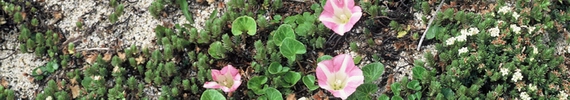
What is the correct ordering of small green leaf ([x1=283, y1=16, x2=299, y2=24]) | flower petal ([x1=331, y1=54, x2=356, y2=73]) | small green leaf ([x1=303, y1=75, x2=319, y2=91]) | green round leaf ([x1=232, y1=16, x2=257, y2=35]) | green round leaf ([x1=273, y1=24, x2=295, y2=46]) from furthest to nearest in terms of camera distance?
1. small green leaf ([x1=283, y1=16, x2=299, y2=24])
2. green round leaf ([x1=232, y1=16, x2=257, y2=35])
3. green round leaf ([x1=273, y1=24, x2=295, y2=46])
4. small green leaf ([x1=303, y1=75, x2=319, y2=91])
5. flower petal ([x1=331, y1=54, x2=356, y2=73])

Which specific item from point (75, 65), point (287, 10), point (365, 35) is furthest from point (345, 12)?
point (75, 65)

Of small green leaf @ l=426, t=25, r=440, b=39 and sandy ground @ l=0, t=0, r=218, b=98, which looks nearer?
small green leaf @ l=426, t=25, r=440, b=39

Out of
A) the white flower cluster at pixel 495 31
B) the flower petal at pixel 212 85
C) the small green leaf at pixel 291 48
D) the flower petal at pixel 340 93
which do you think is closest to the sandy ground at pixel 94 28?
the flower petal at pixel 212 85

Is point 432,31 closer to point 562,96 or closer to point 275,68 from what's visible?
point 562,96

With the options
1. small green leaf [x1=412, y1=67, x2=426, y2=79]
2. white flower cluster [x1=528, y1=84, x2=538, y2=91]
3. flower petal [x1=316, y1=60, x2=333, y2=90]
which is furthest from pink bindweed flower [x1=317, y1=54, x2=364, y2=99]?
white flower cluster [x1=528, y1=84, x2=538, y2=91]

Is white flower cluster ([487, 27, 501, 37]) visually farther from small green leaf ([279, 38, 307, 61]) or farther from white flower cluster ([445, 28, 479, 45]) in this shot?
small green leaf ([279, 38, 307, 61])

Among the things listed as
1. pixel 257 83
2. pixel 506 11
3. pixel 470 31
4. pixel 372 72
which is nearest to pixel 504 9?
pixel 506 11

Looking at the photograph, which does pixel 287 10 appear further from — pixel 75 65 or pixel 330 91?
pixel 75 65

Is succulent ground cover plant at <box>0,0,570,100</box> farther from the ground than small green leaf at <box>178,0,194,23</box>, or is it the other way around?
small green leaf at <box>178,0,194,23</box>
